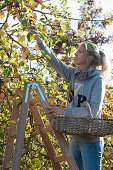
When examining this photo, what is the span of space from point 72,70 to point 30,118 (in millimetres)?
583

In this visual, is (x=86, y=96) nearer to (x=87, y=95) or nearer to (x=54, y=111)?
(x=87, y=95)

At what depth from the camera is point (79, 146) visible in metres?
1.71

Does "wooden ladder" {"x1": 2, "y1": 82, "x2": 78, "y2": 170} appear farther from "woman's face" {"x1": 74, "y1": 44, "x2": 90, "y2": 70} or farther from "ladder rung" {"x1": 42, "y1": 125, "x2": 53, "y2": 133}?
"woman's face" {"x1": 74, "y1": 44, "x2": 90, "y2": 70}

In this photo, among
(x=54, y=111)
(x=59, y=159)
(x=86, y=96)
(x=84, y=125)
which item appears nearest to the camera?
(x=84, y=125)

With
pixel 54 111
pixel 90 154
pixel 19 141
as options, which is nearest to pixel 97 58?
pixel 54 111

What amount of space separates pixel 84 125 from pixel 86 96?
26 centimetres

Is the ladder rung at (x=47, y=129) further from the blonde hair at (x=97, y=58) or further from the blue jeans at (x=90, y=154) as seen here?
the blonde hair at (x=97, y=58)

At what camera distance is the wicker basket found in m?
1.48

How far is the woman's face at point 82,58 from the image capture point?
1.80 meters

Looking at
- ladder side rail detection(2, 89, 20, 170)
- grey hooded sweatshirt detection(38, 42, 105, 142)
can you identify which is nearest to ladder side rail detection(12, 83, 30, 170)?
ladder side rail detection(2, 89, 20, 170)

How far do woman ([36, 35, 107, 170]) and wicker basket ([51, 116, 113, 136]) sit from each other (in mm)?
61

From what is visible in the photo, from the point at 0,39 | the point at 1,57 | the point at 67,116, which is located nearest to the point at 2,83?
the point at 1,57

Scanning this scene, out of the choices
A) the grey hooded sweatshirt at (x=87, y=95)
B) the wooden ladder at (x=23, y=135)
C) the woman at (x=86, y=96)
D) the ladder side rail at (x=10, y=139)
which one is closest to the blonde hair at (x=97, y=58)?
the woman at (x=86, y=96)

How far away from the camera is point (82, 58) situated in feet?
5.92
